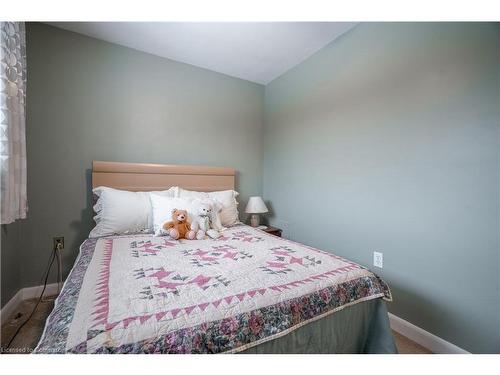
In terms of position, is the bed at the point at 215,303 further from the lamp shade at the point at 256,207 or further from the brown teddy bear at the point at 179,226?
the lamp shade at the point at 256,207

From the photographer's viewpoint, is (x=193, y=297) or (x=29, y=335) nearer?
(x=193, y=297)

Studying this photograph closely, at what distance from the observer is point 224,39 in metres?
2.17

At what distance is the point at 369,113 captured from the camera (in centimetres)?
187

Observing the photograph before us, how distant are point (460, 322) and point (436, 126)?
3.95ft

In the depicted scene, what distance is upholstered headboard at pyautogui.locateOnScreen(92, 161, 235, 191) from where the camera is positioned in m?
2.13

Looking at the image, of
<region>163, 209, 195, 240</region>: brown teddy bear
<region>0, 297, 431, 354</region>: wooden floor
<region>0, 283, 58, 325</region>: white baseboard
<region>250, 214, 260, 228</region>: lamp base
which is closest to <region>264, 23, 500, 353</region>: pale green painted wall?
<region>0, 297, 431, 354</region>: wooden floor

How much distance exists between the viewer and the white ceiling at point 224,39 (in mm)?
2004

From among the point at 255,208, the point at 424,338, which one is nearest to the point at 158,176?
the point at 255,208

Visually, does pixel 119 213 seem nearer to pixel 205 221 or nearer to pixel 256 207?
pixel 205 221

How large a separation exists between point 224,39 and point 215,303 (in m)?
2.28

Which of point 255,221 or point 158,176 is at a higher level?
point 158,176

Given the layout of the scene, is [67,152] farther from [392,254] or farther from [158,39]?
[392,254]

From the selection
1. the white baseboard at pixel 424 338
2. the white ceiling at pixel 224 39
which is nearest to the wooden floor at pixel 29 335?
the white baseboard at pixel 424 338
